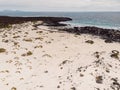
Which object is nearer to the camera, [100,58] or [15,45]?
[100,58]

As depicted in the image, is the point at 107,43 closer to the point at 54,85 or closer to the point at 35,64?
the point at 35,64

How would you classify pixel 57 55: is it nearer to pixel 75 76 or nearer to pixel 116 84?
pixel 75 76

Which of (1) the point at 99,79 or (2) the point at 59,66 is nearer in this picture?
(1) the point at 99,79

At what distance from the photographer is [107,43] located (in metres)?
35.7

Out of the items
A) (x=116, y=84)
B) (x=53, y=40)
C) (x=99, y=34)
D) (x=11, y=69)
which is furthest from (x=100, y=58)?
(x=99, y=34)

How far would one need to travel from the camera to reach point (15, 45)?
34.5 metres

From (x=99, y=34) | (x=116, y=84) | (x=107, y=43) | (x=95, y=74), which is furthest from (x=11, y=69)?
→ (x=99, y=34)

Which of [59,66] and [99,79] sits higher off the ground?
[59,66]

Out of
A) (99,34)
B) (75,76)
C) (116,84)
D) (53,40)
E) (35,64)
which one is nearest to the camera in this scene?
(116,84)

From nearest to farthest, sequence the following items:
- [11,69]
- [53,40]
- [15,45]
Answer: [11,69] < [15,45] < [53,40]

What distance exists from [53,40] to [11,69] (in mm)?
14496

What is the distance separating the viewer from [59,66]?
2522 cm

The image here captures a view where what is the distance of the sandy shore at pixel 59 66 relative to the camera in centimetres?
2083

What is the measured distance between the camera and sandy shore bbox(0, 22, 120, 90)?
2083cm
